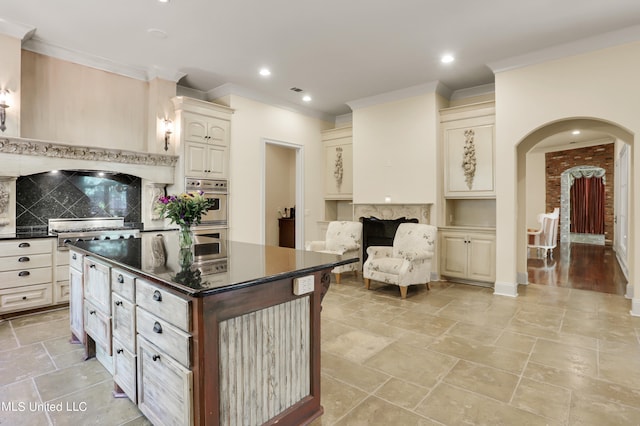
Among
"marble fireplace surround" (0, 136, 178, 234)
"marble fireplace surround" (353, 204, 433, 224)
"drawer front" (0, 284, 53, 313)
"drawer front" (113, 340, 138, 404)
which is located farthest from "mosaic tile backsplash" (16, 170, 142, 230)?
"marble fireplace surround" (353, 204, 433, 224)

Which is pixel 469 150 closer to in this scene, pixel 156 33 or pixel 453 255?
pixel 453 255

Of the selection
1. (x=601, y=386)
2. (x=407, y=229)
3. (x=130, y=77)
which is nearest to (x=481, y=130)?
(x=407, y=229)

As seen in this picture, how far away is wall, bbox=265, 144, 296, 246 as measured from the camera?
25.3 feet

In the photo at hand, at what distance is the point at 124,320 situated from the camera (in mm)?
2014

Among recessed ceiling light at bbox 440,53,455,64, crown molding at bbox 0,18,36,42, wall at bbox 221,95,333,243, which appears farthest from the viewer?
wall at bbox 221,95,333,243

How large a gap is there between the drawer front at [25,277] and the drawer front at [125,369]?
238 centimetres

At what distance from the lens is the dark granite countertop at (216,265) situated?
58.7 inches

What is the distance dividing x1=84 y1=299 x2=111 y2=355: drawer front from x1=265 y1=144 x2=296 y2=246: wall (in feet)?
16.2

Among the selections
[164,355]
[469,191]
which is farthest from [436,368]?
[469,191]

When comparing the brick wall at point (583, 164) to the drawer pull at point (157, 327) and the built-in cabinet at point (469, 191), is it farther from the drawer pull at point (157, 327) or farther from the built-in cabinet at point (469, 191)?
the drawer pull at point (157, 327)

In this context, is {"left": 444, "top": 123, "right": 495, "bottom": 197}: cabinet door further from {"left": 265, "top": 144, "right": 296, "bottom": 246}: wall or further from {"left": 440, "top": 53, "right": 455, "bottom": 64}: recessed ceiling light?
{"left": 265, "top": 144, "right": 296, "bottom": 246}: wall

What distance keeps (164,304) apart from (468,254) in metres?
4.60

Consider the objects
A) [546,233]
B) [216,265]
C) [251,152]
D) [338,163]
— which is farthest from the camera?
Result: [546,233]

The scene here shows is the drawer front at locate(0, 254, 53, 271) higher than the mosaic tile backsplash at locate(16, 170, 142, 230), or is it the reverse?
the mosaic tile backsplash at locate(16, 170, 142, 230)
